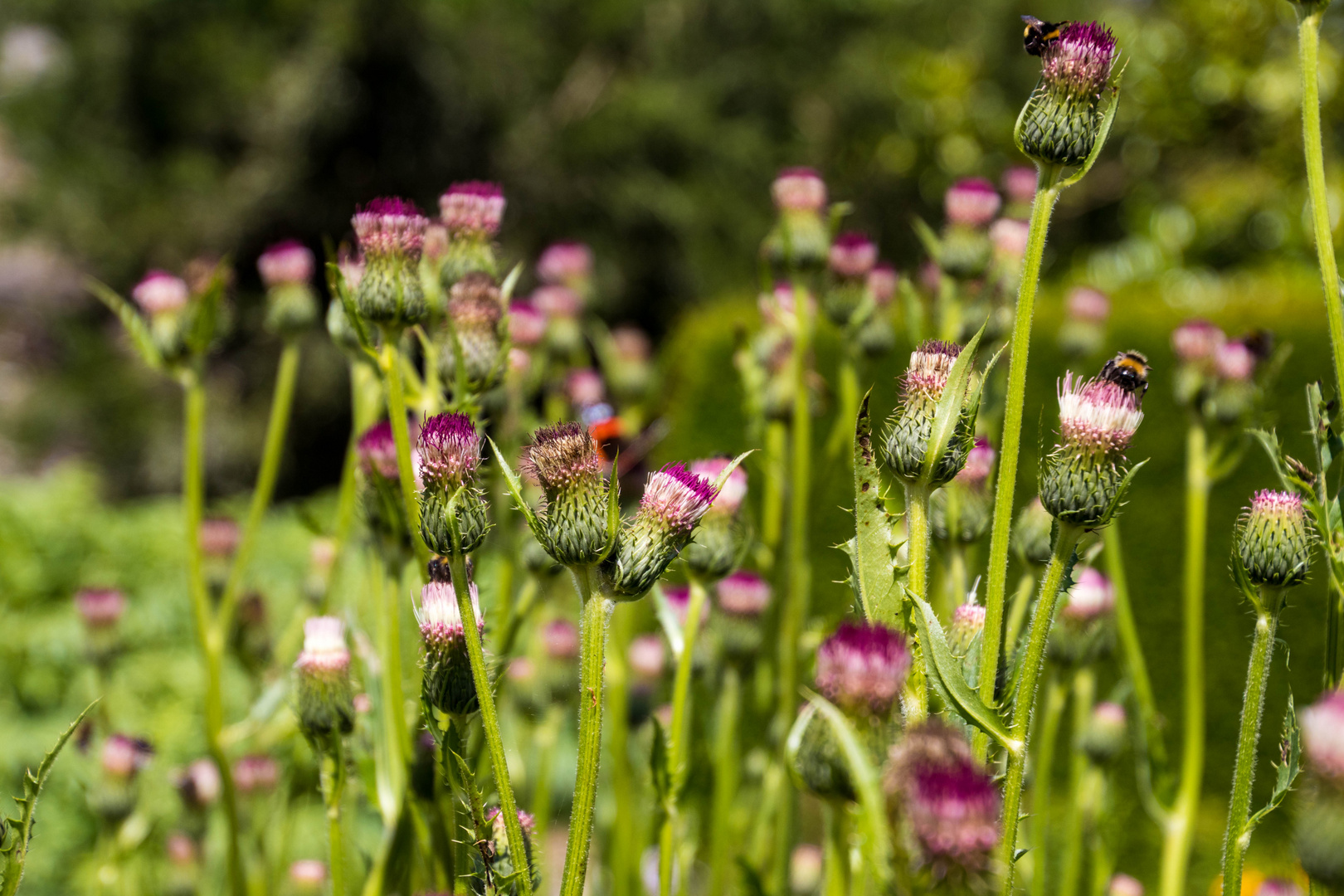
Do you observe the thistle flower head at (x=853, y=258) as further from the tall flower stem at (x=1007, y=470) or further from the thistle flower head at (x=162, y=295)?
the thistle flower head at (x=162, y=295)

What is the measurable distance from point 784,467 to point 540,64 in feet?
27.7

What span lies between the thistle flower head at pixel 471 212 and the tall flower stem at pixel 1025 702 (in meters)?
0.90

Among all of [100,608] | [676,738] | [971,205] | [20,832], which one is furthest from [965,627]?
[100,608]

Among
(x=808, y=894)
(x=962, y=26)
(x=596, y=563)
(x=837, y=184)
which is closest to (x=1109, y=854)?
(x=808, y=894)

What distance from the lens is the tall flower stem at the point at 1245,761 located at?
Answer: 954 millimetres

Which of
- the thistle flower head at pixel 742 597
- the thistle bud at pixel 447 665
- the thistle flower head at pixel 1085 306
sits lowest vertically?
the thistle bud at pixel 447 665

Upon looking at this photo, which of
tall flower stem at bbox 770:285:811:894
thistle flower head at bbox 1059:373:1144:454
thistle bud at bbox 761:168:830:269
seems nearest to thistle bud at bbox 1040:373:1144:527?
thistle flower head at bbox 1059:373:1144:454

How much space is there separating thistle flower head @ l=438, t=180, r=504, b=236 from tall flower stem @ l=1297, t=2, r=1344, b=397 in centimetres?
93

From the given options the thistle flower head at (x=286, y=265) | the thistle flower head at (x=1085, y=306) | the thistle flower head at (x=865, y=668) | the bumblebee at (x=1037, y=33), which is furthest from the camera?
the thistle flower head at (x=1085, y=306)

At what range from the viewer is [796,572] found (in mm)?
1773

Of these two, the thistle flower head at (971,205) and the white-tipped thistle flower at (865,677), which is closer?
the white-tipped thistle flower at (865,677)

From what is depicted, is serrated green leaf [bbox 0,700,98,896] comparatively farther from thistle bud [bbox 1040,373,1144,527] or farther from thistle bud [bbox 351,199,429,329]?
thistle bud [bbox 1040,373,1144,527]

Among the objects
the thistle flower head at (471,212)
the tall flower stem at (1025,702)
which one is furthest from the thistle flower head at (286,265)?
the tall flower stem at (1025,702)

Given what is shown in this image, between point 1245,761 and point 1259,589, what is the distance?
158mm
